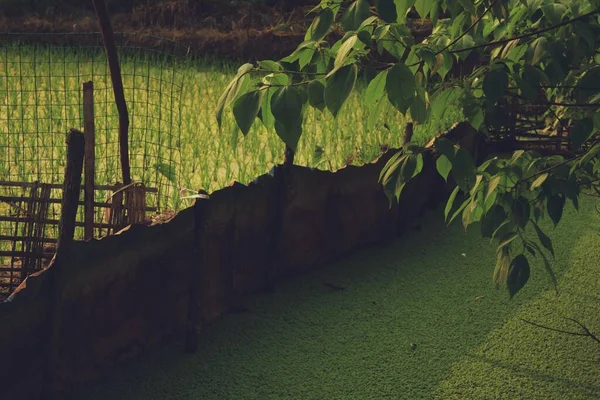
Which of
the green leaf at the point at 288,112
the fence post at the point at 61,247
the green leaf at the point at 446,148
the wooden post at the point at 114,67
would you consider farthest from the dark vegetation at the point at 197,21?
the green leaf at the point at 288,112

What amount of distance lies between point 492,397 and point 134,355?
117 centimetres

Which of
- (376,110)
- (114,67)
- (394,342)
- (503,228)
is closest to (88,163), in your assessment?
(114,67)

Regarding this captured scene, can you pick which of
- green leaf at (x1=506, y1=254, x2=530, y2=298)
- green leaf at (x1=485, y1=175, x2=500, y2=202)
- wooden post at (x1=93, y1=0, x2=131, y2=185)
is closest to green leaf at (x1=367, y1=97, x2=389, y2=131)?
green leaf at (x1=485, y1=175, x2=500, y2=202)

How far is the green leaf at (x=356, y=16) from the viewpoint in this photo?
156 cm

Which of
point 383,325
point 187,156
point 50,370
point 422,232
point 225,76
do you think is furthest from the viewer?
point 225,76

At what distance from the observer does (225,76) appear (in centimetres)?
717

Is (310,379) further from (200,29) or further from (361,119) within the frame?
(200,29)

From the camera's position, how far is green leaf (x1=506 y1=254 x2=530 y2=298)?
2176mm

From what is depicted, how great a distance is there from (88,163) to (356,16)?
1.94m

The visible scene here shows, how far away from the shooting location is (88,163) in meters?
3.29

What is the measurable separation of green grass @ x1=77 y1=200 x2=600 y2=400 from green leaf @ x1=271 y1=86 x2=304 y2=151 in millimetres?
1489

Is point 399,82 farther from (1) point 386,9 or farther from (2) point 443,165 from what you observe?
(2) point 443,165

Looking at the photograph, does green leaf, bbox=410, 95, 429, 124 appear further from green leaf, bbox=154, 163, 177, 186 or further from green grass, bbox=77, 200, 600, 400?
green leaf, bbox=154, 163, 177, 186

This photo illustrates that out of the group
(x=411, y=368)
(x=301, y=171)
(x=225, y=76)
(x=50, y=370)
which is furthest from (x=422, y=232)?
(x=225, y=76)
